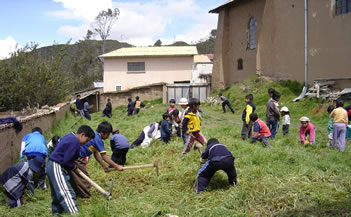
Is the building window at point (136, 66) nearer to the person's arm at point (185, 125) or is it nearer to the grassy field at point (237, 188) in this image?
the grassy field at point (237, 188)

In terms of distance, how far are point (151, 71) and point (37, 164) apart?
83.4 ft

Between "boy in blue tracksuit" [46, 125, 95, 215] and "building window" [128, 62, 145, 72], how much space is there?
26722 mm

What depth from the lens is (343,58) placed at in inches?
574

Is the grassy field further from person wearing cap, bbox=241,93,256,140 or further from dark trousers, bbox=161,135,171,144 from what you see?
person wearing cap, bbox=241,93,256,140

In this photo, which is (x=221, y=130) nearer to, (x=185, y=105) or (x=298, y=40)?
(x=185, y=105)

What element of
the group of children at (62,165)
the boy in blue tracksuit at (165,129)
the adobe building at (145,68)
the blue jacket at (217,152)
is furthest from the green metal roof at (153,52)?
the blue jacket at (217,152)

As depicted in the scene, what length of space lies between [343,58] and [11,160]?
14060 mm

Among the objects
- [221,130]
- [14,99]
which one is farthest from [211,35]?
[221,130]

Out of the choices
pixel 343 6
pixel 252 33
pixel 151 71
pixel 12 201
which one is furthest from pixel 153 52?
pixel 12 201

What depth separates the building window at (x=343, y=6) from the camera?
14406 mm

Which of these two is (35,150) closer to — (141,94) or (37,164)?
(37,164)

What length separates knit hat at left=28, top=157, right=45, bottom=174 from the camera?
5.67 metres

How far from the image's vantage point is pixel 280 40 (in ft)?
60.2

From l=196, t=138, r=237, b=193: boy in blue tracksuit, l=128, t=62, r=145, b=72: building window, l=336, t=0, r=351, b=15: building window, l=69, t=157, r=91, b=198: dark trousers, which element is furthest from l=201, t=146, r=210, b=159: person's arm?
l=128, t=62, r=145, b=72: building window
